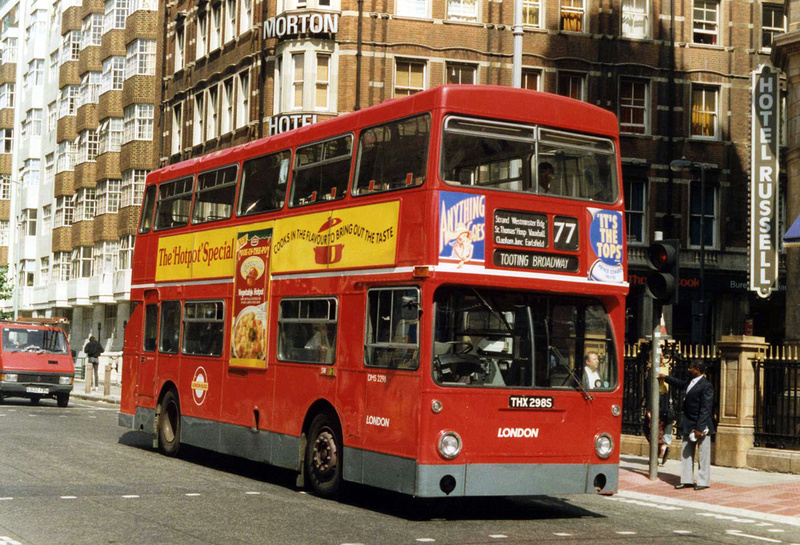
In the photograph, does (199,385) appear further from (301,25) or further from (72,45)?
(72,45)

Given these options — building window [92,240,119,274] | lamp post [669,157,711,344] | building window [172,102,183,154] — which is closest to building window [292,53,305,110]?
building window [172,102,183,154]

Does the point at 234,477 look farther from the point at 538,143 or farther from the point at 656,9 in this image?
the point at 656,9

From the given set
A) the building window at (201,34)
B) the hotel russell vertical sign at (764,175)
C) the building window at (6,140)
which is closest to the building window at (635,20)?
the hotel russell vertical sign at (764,175)

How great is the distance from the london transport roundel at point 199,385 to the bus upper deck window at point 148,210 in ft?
9.94

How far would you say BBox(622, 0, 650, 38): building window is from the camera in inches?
1602

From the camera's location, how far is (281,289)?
46.3ft

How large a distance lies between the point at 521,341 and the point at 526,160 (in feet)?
5.95

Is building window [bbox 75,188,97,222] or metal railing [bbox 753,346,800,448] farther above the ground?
building window [bbox 75,188,97,222]

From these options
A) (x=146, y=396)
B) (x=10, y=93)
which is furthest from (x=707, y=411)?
(x=10, y=93)

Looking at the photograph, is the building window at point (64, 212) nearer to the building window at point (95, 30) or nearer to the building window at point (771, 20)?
the building window at point (95, 30)

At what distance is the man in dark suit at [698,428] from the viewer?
15047 mm

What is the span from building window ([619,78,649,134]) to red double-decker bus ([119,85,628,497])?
27845mm

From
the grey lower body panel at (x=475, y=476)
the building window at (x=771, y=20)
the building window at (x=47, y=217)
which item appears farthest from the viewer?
the building window at (x=47, y=217)

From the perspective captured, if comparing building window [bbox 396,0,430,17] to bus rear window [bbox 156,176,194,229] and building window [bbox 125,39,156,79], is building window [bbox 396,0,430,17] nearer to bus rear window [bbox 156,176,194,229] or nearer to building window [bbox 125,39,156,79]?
building window [bbox 125,39,156,79]
